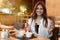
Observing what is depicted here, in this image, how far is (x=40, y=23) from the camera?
114 inches

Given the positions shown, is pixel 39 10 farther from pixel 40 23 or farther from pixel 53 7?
pixel 53 7

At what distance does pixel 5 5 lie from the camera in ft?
15.5

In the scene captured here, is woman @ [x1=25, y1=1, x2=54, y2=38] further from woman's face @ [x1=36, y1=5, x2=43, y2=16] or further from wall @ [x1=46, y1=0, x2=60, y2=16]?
wall @ [x1=46, y1=0, x2=60, y2=16]

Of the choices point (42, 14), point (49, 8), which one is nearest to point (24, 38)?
point (42, 14)

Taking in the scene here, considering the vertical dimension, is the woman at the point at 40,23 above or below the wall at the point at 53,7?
below

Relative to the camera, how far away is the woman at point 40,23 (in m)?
2.80

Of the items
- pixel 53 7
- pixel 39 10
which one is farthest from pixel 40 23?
pixel 53 7

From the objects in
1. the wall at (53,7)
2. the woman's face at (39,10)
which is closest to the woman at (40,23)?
the woman's face at (39,10)

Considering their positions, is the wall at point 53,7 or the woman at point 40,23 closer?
the woman at point 40,23

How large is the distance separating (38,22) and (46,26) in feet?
0.48

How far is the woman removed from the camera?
280cm

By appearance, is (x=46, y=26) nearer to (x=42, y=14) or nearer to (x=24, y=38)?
(x=42, y=14)

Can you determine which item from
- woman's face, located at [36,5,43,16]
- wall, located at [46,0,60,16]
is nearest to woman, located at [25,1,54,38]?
woman's face, located at [36,5,43,16]

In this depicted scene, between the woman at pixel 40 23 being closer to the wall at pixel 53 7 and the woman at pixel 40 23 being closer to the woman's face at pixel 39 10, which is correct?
the woman's face at pixel 39 10
